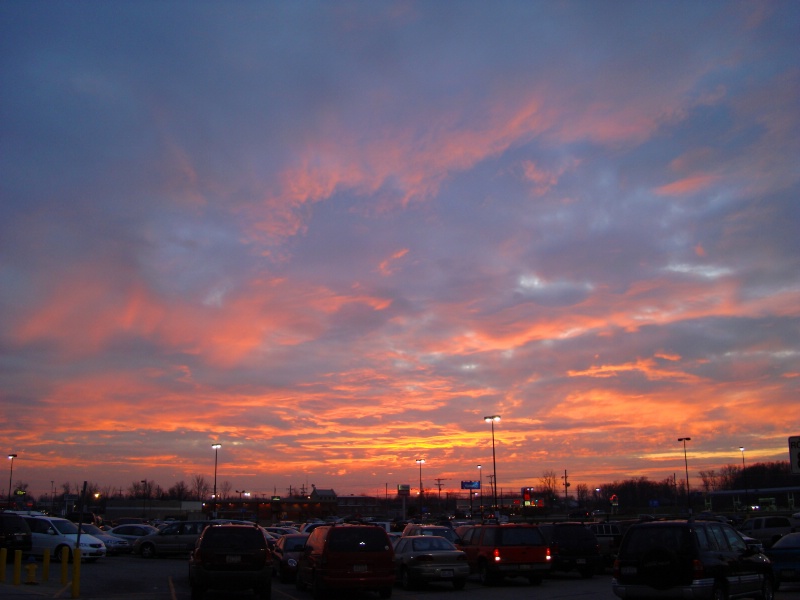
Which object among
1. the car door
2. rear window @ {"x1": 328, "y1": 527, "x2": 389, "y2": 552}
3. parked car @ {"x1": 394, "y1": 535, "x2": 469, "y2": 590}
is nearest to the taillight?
the car door

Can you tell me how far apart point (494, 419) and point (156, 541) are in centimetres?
3700

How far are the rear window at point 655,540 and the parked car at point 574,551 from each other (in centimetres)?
1118

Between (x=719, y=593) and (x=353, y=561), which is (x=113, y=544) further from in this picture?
(x=719, y=593)

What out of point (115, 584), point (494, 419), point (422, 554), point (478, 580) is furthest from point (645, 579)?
point (494, 419)

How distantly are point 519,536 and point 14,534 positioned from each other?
72.0 ft

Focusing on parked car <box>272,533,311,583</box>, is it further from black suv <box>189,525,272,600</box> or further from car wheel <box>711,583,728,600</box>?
car wheel <box>711,583,728,600</box>

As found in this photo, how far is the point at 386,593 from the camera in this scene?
19734 millimetres

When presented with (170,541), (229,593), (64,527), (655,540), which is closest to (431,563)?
(229,593)

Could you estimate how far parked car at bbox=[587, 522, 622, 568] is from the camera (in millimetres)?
27828

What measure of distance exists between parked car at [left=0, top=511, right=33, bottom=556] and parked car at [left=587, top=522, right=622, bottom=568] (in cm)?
2410

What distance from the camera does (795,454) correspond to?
57.0 ft

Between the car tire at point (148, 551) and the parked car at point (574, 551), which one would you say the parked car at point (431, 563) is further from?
the car tire at point (148, 551)

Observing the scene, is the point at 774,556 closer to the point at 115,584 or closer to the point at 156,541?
the point at 115,584

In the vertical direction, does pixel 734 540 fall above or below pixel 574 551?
above
